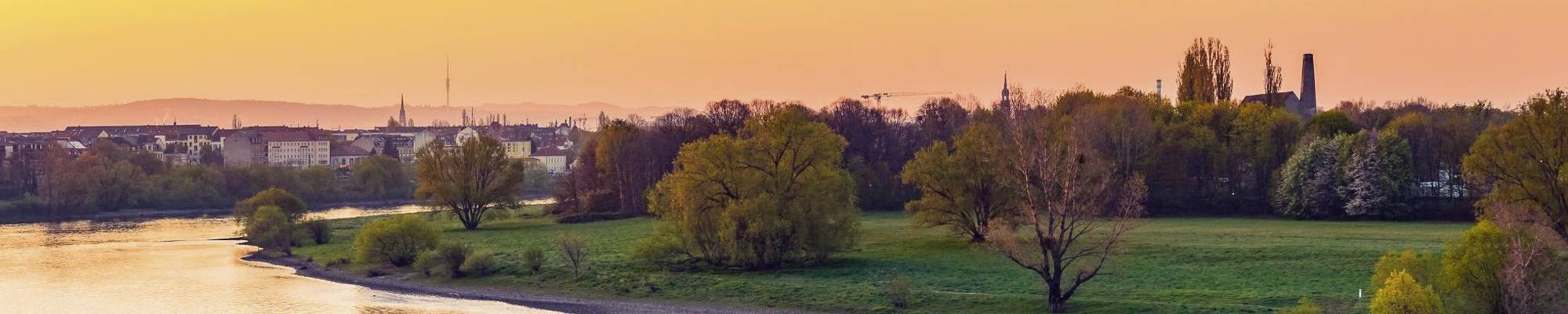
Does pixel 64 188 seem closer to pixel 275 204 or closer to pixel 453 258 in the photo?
pixel 275 204

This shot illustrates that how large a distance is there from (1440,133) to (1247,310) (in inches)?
1987

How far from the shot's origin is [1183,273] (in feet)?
163

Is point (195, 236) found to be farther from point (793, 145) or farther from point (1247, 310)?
point (1247, 310)

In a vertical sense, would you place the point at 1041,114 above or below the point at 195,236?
above

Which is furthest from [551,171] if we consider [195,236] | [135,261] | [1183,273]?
[1183,273]

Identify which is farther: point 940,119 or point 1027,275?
point 940,119

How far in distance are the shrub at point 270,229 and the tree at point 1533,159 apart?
53.5m

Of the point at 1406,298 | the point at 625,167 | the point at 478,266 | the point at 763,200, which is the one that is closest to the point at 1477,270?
the point at 1406,298

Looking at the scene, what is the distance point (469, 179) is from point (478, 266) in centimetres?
3003

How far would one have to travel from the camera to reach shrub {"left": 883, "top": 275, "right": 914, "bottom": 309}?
147 ft

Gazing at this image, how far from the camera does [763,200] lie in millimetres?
54031

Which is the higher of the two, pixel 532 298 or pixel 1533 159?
pixel 1533 159

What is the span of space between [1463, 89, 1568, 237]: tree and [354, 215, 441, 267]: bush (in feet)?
135

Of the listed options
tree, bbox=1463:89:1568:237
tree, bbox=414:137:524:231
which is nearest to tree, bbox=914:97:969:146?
tree, bbox=414:137:524:231
